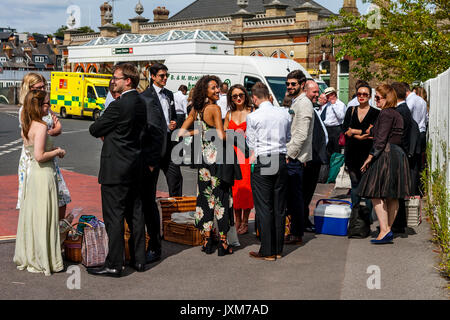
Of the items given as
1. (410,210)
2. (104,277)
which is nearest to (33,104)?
(104,277)

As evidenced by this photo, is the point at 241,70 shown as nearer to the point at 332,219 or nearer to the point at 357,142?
the point at 357,142

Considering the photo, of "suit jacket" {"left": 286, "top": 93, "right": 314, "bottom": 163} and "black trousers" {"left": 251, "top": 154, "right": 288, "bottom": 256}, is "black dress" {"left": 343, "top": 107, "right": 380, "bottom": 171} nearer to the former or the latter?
"suit jacket" {"left": 286, "top": 93, "right": 314, "bottom": 163}

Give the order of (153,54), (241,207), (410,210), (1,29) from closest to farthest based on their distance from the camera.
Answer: (241,207) < (410,210) < (153,54) < (1,29)

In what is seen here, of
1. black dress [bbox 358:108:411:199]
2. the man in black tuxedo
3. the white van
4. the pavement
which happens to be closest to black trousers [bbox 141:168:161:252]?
the pavement

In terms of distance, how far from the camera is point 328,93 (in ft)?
44.6

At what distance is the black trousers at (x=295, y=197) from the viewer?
7941 mm

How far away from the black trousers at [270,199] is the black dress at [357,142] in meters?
1.90

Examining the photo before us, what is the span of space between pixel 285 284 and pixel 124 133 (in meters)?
2.16

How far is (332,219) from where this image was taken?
855cm

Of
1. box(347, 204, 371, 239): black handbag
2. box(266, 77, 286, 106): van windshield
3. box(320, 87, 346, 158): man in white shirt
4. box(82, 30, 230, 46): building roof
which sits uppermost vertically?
box(82, 30, 230, 46): building roof

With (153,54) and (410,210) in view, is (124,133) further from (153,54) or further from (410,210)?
(153,54)

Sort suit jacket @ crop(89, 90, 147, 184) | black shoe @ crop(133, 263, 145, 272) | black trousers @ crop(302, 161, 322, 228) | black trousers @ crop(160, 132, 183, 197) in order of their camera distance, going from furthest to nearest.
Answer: black trousers @ crop(160, 132, 183, 197)
black trousers @ crop(302, 161, 322, 228)
black shoe @ crop(133, 263, 145, 272)
suit jacket @ crop(89, 90, 147, 184)

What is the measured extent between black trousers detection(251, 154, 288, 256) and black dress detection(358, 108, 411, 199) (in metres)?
1.32

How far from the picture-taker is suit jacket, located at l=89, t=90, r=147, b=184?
6223 millimetres
